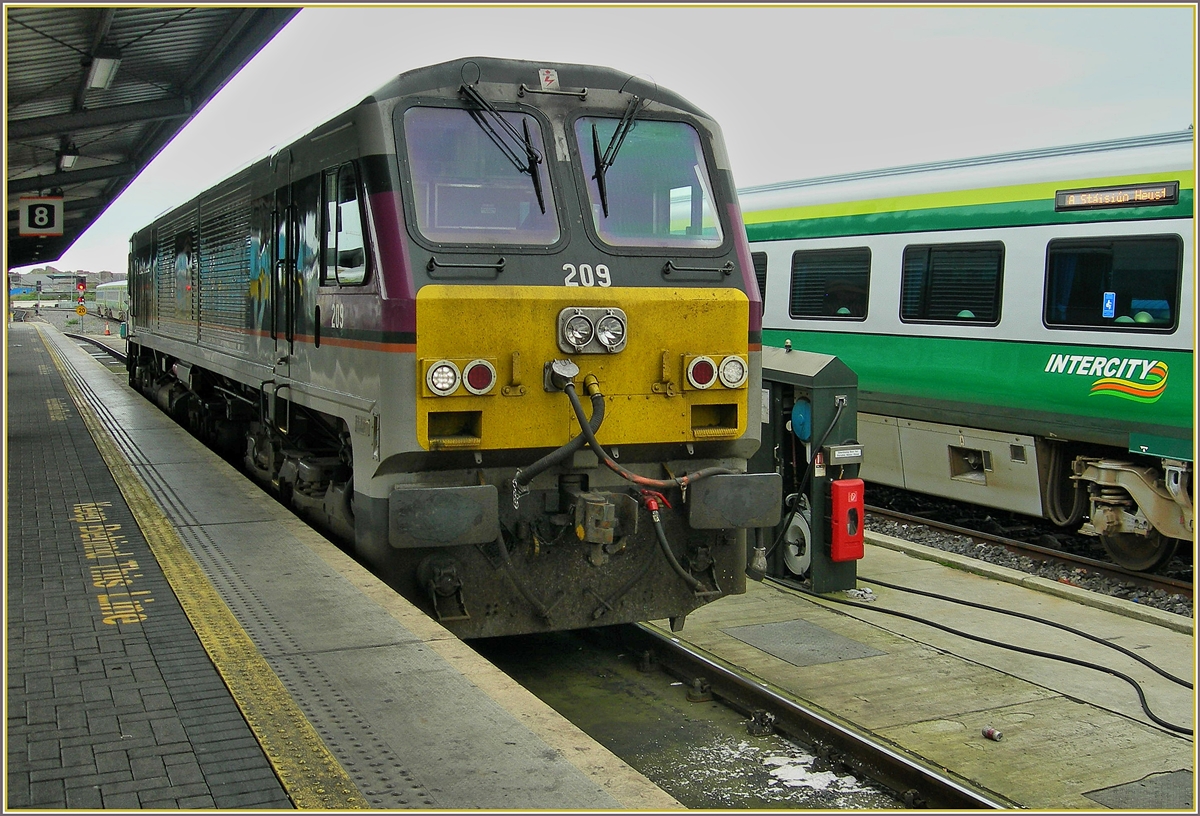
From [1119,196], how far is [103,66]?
448 inches

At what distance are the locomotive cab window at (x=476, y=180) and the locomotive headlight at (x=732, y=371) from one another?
1224mm

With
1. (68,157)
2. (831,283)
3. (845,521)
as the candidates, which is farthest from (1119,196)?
(68,157)

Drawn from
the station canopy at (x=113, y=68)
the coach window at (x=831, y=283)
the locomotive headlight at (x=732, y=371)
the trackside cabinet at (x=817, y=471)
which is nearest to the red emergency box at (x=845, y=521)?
the trackside cabinet at (x=817, y=471)

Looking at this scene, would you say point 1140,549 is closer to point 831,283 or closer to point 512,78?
point 831,283

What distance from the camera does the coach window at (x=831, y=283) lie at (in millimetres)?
12133

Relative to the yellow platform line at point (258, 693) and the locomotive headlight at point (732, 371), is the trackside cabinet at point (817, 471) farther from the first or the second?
the yellow platform line at point (258, 693)

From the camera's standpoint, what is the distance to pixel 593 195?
6.48 metres

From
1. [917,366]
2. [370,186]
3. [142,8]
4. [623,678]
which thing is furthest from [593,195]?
[142,8]

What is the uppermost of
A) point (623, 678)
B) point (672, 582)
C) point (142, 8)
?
point (142, 8)

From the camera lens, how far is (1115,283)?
31.2 ft

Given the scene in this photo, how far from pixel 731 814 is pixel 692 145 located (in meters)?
4.00

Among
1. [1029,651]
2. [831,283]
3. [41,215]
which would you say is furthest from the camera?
[41,215]

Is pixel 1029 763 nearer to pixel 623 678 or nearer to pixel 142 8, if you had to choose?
pixel 623 678

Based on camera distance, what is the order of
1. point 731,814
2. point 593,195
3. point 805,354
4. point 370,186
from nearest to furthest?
point 731,814 < point 370,186 < point 593,195 < point 805,354
